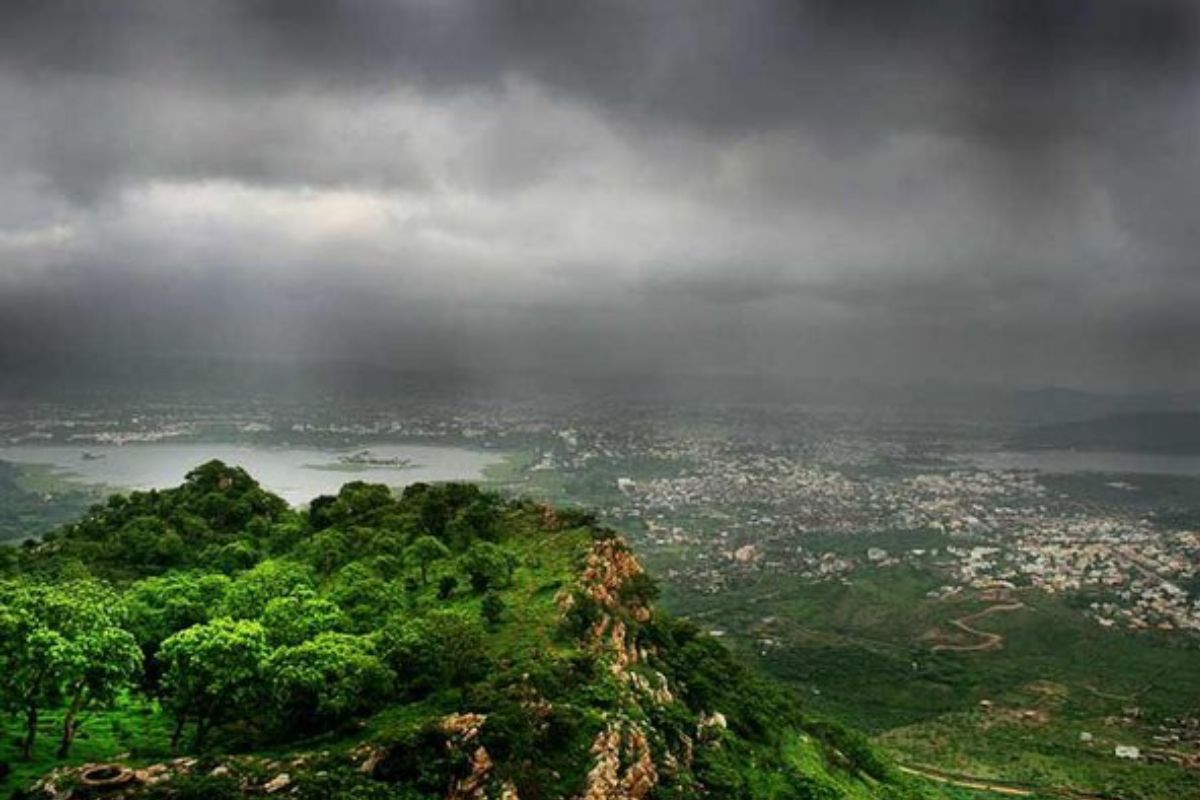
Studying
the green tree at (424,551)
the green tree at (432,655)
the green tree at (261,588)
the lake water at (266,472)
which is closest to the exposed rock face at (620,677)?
the green tree at (432,655)

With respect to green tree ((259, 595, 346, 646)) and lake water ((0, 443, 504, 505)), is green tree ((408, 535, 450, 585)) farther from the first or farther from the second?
lake water ((0, 443, 504, 505))

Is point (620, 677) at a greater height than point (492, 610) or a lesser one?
lesser

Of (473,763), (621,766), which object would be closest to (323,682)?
(473,763)

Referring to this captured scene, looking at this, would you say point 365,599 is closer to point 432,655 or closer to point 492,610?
point 492,610

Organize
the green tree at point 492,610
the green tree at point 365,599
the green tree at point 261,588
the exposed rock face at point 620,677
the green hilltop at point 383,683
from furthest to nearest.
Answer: the green tree at point 492,610 < the green tree at point 365,599 < the green tree at point 261,588 < the exposed rock face at point 620,677 < the green hilltop at point 383,683

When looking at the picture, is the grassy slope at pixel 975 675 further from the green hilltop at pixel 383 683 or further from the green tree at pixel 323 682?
the green tree at pixel 323 682

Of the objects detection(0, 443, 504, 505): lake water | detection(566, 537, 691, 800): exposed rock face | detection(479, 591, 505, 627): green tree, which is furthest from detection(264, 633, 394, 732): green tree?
detection(0, 443, 504, 505): lake water
